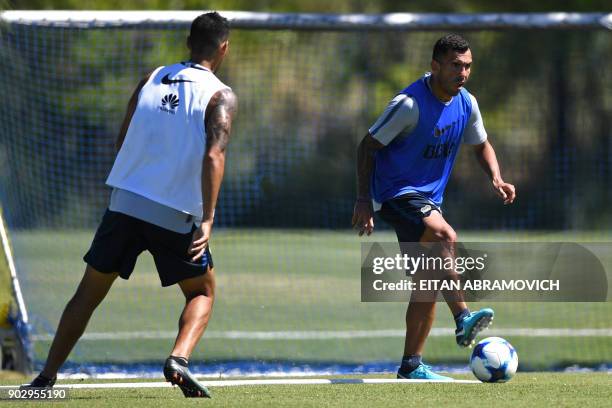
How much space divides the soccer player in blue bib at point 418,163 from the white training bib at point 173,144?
4.61 feet

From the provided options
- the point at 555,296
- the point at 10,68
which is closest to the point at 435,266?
the point at 10,68

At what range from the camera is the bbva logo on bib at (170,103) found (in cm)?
616

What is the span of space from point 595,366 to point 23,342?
4.42 m

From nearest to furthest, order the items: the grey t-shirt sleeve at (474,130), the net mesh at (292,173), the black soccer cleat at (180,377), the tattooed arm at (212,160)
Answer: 1. the black soccer cleat at (180,377)
2. the tattooed arm at (212,160)
3. the grey t-shirt sleeve at (474,130)
4. the net mesh at (292,173)

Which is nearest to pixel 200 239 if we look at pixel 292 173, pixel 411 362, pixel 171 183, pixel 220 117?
pixel 171 183

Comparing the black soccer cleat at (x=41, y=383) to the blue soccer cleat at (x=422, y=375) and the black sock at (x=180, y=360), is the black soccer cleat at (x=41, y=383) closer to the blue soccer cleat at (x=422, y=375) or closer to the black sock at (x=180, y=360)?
the black sock at (x=180, y=360)

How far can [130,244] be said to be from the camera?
6.25 m

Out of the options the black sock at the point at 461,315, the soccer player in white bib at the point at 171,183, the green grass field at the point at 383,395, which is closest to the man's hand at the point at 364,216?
the black sock at the point at 461,315

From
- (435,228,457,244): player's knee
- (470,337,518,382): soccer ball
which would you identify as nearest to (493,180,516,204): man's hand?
(435,228,457,244): player's knee

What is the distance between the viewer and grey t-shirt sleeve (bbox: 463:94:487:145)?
7629mm

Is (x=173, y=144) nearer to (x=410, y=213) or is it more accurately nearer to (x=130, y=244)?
(x=130, y=244)

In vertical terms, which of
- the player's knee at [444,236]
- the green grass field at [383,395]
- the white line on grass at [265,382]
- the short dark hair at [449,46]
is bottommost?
the white line on grass at [265,382]

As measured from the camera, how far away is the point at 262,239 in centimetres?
1394

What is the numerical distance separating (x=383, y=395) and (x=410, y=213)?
1.33 m
